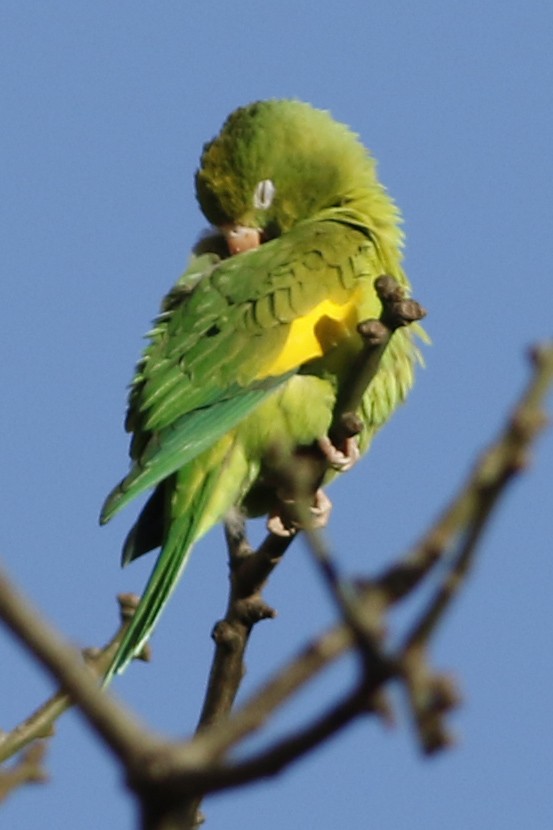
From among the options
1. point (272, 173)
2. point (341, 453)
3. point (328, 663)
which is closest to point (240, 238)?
point (272, 173)

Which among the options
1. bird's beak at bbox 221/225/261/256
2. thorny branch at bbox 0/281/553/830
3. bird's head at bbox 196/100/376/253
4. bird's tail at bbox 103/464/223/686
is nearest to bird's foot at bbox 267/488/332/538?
bird's tail at bbox 103/464/223/686

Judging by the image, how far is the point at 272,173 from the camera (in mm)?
5918

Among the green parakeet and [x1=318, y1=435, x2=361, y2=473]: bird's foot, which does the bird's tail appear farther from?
[x1=318, y1=435, x2=361, y2=473]: bird's foot

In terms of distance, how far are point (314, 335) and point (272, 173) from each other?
1.26 metres

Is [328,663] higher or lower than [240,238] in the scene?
lower

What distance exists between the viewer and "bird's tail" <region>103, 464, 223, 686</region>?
3953mm

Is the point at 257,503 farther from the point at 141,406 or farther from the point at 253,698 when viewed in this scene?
the point at 253,698

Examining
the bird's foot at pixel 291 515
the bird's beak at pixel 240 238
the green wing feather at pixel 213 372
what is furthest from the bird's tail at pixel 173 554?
the bird's beak at pixel 240 238

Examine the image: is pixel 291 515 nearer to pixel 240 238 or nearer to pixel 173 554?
pixel 173 554

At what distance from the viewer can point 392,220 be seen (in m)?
5.63

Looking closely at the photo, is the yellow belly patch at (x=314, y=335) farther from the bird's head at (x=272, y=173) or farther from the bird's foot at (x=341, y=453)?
the bird's head at (x=272, y=173)

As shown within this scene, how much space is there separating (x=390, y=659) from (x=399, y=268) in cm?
417

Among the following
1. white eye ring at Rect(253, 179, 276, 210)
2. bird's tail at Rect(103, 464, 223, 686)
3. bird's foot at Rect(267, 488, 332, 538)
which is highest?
white eye ring at Rect(253, 179, 276, 210)

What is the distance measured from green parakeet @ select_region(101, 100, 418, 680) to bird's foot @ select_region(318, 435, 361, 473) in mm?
15
